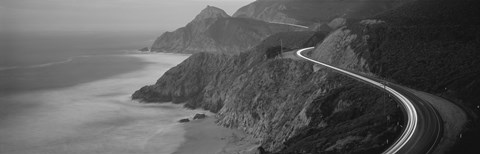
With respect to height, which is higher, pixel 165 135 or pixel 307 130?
pixel 307 130

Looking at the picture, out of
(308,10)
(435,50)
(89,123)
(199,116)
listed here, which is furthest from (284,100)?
(308,10)

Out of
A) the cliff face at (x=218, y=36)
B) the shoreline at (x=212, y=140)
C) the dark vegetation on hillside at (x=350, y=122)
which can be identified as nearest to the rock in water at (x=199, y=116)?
the shoreline at (x=212, y=140)

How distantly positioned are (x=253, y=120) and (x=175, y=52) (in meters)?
113

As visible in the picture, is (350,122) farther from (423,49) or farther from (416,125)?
(423,49)

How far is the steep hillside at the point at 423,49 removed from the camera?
42703 millimetres

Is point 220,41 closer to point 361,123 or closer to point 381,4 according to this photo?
point 381,4

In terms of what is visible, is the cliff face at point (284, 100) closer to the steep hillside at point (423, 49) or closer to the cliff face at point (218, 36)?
the steep hillside at point (423, 49)

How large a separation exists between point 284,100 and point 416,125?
77.5 feet

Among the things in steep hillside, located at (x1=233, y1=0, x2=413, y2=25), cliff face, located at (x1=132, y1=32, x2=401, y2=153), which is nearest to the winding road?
cliff face, located at (x1=132, y1=32, x2=401, y2=153)

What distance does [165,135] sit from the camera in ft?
192

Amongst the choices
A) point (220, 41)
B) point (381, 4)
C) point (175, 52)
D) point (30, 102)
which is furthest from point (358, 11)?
point (30, 102)

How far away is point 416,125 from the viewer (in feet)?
110

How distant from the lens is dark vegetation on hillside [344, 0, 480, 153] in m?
41.4

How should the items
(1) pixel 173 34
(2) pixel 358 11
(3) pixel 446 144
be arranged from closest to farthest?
(3) pixel 446 144 → (2) pixel 358 11 → (1) pixel 173 34
